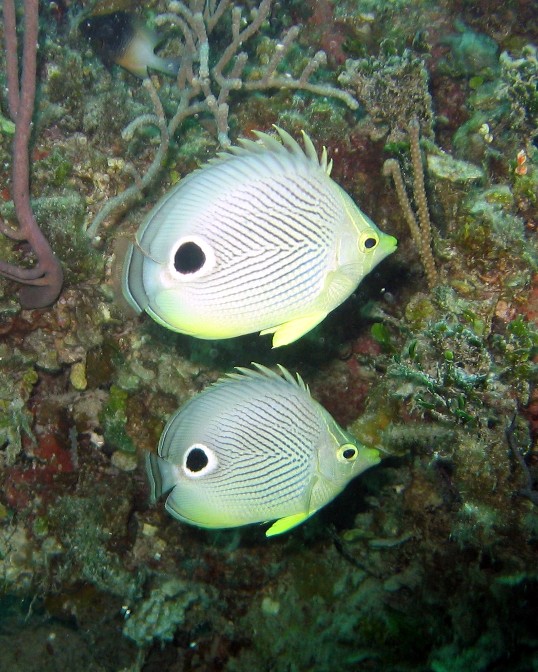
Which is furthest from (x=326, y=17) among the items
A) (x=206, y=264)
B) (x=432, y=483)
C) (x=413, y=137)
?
(x=432, y=483)

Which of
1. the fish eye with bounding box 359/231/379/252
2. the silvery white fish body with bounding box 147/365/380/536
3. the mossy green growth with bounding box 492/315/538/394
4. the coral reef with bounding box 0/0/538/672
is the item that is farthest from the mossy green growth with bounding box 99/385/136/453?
the mossy green growth with bounding box 492/315/538/394

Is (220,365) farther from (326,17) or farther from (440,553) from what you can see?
(326,17)

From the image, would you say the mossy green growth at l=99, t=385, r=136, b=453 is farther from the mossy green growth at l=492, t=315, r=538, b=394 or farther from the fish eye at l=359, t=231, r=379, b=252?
the mossy green growth at l=492, t=315, r=538, b=394

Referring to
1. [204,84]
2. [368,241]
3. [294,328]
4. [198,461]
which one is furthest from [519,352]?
[204,84]

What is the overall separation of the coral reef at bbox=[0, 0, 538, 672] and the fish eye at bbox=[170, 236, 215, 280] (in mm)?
962

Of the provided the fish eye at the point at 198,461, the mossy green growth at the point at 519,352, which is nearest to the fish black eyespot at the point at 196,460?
the fish eye at the point at 198,461

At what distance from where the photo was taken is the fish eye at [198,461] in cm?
248

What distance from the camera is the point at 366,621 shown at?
336 centimetres

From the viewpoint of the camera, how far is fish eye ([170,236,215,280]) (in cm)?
201

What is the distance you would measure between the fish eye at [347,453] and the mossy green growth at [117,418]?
6.22ft

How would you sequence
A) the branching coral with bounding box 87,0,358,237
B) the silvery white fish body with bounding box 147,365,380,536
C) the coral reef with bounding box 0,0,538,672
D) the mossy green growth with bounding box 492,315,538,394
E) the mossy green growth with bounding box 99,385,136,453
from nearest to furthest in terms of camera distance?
the silvery white fish body with bounding box 147,365,380,536 → the mossy green growth with bounding box 492,315,538,394 → the coral reef with bounding box 0,0,538,672 → the branching coral with bounding box 87,0,358,237 → the mossy green growth with bounding box 99,385,136,453

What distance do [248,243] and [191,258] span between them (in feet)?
0.80

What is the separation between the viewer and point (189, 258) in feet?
6.64

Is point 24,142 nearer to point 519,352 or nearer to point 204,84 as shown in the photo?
point 204,84
